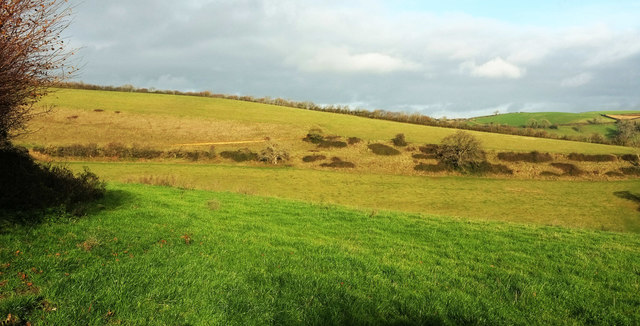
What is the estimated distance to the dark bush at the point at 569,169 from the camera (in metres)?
46.2

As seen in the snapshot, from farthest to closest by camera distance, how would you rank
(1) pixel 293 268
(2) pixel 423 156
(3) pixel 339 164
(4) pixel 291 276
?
(2) pixel 423 156, (3) pixel 339 164, (1) pixel 293 268, (4) pixel 291 276

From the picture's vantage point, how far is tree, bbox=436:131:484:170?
47.7 metres

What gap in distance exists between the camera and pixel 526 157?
50562 millimetres

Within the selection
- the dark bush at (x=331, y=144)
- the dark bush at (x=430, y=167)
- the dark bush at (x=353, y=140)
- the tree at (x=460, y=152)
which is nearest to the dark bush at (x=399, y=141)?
the dark bush at (x=353, y=140)

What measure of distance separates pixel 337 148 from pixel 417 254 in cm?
4452

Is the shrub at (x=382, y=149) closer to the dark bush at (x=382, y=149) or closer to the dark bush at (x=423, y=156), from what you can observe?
the dark bush at (x=382, y=149)

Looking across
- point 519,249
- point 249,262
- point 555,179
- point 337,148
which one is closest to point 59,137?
point 337,148

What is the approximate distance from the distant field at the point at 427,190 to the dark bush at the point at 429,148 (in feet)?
27.9

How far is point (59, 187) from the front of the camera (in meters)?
12.2

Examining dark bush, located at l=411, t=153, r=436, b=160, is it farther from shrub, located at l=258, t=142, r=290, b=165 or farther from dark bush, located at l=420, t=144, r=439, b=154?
shrub, located at l=258, t=142, r=290, b=165

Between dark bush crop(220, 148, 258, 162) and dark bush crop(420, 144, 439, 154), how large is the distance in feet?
88.3

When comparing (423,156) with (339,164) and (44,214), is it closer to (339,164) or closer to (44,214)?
(339,164)

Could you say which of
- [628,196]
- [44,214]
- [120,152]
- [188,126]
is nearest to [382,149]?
[628,196]

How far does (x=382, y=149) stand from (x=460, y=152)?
1164 centimetres
